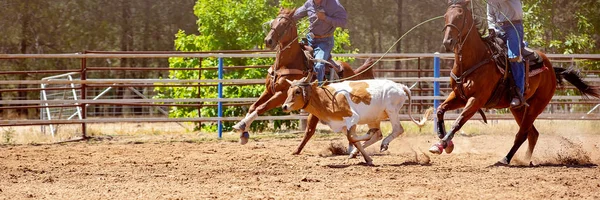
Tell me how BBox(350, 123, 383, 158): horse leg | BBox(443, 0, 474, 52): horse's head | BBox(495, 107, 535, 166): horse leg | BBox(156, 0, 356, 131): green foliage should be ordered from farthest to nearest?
BBox(156, 0, 356, 131): green foliage
BBox(495, 107, 535, 166): horse leg
BBox(350, 123, 383, 158): horse leg
BBox(443, 0, 474, 52): horse's head

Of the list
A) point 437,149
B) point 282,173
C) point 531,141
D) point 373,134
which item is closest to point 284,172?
point 282,173

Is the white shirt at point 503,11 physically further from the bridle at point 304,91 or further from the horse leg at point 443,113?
the bridle at point 304,91

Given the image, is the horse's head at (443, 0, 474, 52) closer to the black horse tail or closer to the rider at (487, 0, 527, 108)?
the rider at (487, 0, 527, 108)

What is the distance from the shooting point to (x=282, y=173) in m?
8.37

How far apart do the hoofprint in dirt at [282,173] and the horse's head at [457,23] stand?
1259mm

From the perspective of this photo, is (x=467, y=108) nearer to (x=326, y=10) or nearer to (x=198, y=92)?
(x=326, y=10)

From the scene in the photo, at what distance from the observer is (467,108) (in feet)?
29.2

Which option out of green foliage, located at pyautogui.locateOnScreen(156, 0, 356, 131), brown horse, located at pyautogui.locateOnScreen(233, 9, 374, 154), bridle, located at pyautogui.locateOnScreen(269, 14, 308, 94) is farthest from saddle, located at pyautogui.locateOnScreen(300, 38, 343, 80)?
green foliage, located at pyautogui.locateOnScreen(156, 0, 356, 131)

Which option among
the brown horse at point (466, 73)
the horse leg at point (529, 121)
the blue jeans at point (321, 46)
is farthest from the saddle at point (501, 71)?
the blue jeans at point (321, 46)

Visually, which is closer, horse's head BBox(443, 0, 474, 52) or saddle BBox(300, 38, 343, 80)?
horse's head BBox(443, 0, 474, 52)

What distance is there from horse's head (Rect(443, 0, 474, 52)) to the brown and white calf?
0.86m

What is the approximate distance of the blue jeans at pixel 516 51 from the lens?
9.24 m

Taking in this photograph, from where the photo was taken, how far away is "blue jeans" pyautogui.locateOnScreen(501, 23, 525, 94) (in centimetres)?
924

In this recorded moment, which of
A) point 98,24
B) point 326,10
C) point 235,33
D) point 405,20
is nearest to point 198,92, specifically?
point 235,33
